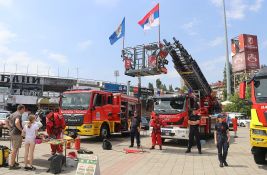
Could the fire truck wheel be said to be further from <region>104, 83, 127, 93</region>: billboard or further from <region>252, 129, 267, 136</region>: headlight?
<region>104, 83, 127, 93</region>: billboard

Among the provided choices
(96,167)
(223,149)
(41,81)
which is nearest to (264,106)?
(223,149)

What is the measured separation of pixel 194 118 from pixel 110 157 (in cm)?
410

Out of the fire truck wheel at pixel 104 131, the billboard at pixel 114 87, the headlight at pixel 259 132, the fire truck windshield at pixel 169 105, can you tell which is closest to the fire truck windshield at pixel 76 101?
the fire truck wheel at pixel 104 131

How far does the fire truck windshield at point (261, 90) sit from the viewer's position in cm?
1034

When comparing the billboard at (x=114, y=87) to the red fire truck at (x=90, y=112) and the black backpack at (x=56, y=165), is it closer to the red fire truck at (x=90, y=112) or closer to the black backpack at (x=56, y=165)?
the red fire truck at (x=90, y=112)

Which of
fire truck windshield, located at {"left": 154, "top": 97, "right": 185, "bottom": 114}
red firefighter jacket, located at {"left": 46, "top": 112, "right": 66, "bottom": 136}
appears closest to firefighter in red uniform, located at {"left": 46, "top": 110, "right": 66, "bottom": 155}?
red firefighter jacket, located at {"left": 46, "top": 112, "right": 66, "bottom": 136}

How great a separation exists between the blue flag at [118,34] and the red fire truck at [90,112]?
7.03 meters

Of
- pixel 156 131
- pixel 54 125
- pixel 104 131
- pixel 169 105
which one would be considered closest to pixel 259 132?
pixel 156 131

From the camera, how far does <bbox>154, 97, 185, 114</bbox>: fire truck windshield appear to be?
15.9 m

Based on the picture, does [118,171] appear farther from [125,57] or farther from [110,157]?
[125,57]

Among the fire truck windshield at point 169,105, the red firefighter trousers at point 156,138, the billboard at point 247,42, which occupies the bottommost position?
→ the red firefighter trousers at point 156,138

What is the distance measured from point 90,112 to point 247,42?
6528 cm

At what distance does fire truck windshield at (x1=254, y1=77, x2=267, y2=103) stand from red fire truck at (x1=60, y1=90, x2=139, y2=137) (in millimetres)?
8799

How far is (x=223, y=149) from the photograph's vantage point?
33.5ft
